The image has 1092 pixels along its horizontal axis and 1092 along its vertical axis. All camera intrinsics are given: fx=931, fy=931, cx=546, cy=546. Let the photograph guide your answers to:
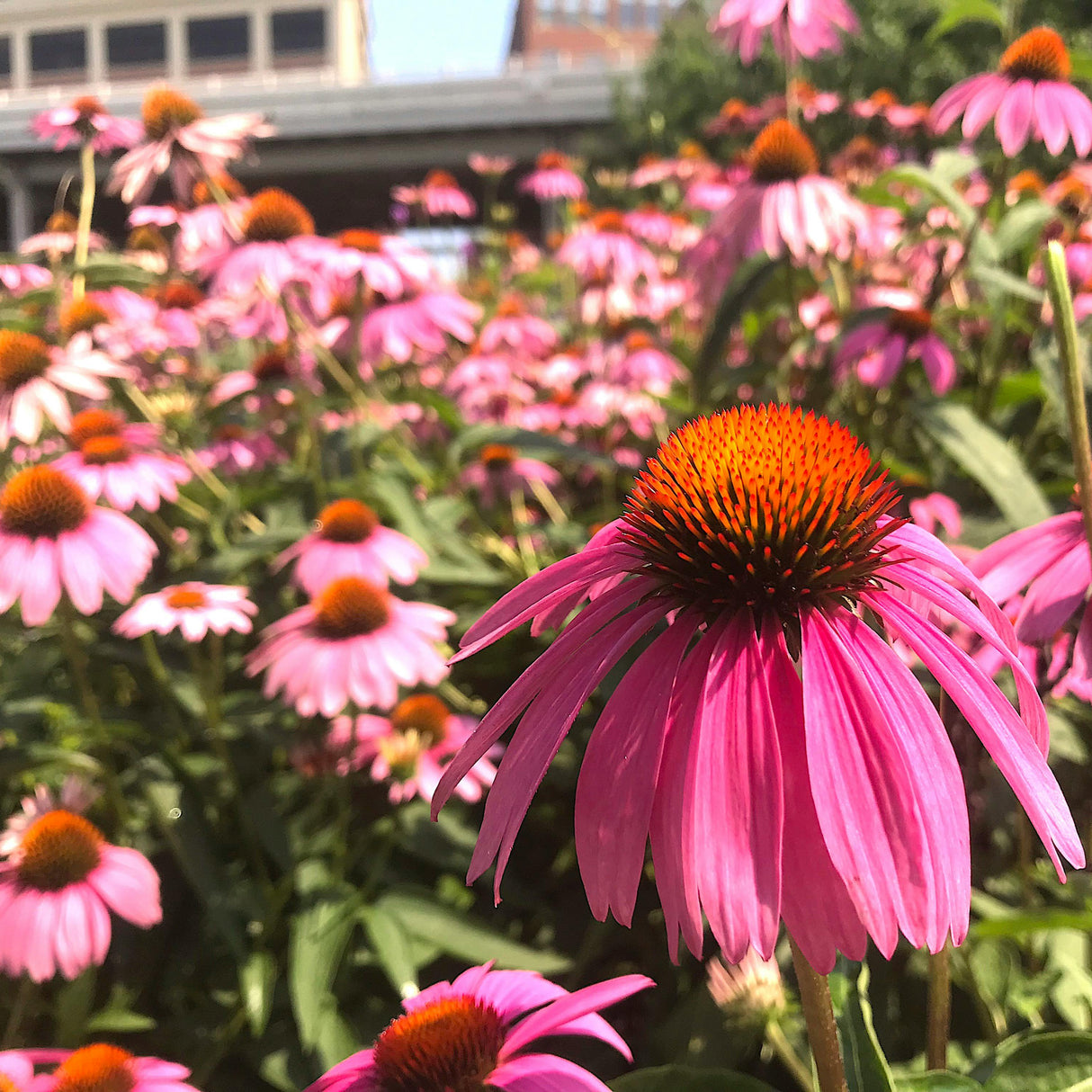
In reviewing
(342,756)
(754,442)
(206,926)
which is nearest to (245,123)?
(342,756)

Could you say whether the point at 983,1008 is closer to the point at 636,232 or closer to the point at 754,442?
the point at 754,442

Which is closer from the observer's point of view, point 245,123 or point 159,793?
point 159,793

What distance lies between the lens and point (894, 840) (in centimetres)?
33

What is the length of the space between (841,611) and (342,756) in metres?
0.81

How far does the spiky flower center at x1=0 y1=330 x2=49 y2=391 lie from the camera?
4.20 feet

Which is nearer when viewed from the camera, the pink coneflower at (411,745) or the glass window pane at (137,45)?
the pink coneflower at (411,745)

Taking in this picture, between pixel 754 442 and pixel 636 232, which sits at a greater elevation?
pixel 636 232

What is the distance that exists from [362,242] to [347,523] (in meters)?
0.64

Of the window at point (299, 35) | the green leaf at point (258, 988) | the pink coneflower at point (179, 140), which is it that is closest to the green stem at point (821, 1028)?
the green leaf at point (258, 988)

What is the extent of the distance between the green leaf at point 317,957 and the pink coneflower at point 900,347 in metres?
0.96

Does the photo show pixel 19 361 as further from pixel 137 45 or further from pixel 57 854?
pixel 137 45

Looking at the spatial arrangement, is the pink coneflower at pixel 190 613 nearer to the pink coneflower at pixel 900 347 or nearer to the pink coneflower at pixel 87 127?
the pink coneflower at pixel 900 347

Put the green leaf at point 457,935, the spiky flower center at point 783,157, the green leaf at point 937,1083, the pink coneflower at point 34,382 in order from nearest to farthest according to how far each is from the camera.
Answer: the green leaf at point 937,1083 < the green leaf at point 457,935 < the pink coneflower at point 34,382 < the spiky flower center at point 783,157

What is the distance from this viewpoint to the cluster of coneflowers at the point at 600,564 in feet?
1.17
